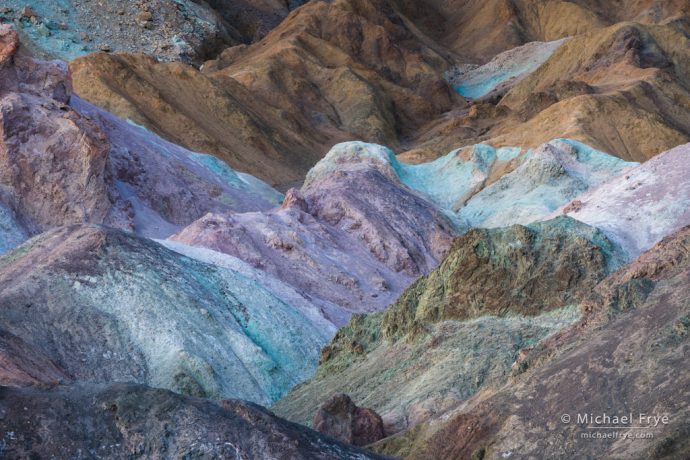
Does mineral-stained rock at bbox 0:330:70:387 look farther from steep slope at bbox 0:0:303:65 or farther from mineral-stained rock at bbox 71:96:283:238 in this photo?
→ steep slope at bbox 0:0:303:65

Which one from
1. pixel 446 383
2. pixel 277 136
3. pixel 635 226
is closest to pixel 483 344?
pixel 446 383

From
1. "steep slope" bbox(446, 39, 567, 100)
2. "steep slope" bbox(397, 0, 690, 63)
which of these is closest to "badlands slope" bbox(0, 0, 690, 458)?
"steep slope" bbox(446, 39, 567, 100)

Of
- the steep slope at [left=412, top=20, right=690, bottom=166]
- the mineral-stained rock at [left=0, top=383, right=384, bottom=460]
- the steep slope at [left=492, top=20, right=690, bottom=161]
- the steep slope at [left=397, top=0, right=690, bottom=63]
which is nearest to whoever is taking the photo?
the mineral-stained rock at [left=0, top=383, right=384, bottom=460]

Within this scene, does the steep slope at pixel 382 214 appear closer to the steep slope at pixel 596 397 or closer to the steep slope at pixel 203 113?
the steep slope at pixel 203 113

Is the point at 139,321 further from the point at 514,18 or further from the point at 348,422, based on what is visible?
the point at 514,18

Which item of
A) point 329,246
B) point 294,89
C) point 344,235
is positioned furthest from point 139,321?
point 294,89
